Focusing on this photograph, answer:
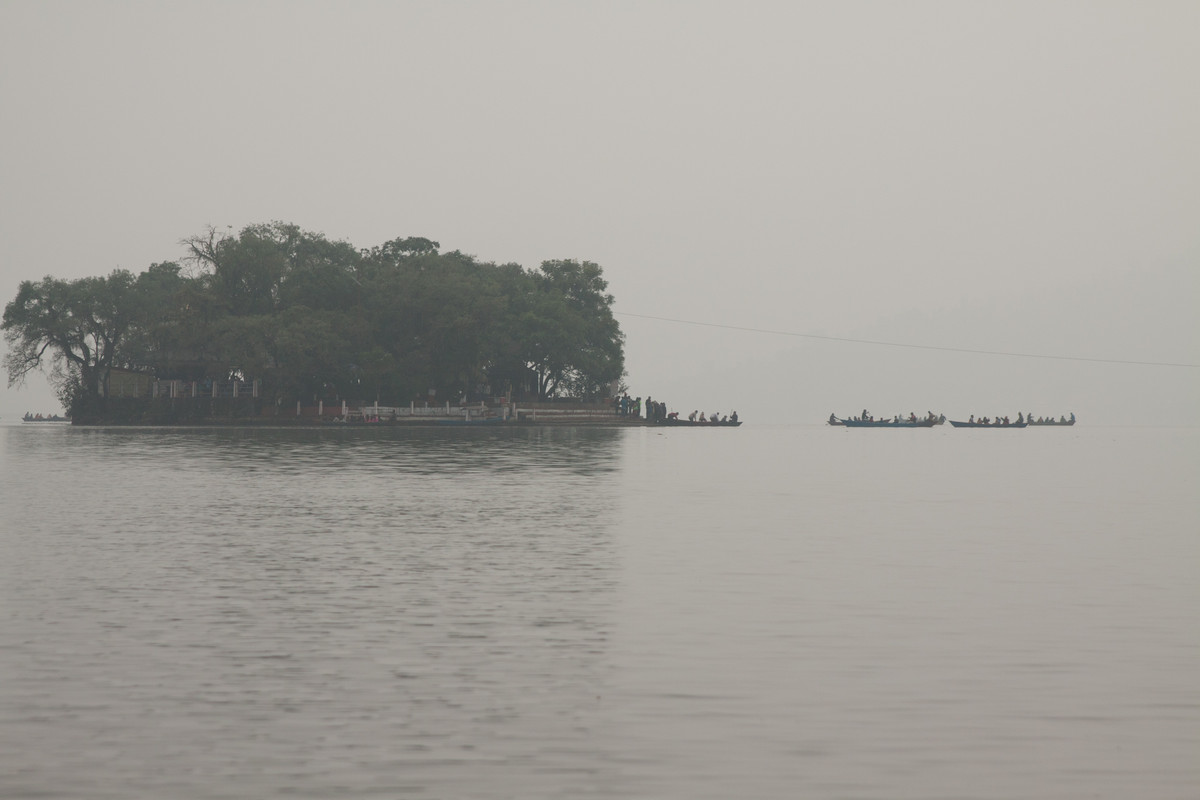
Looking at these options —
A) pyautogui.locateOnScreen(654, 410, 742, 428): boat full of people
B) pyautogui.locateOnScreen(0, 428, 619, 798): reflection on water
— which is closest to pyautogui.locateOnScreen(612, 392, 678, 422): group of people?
pyautogui.locateOnScreen(654, 410, 742, 428): boat full of people

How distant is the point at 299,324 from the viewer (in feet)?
353

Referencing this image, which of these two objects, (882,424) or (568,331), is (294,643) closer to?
(568,331)

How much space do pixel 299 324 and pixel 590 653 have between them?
98.8m

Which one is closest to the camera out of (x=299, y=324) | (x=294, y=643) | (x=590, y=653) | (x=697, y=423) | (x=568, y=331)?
(x=590, y=653)

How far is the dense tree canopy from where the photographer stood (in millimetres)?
109125

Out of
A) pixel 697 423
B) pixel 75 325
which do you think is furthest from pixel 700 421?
pixel 75 325

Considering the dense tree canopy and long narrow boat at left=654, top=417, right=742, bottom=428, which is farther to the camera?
long narrow boat at left=654, top=417, right=742, bottom=428

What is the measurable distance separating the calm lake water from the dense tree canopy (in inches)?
3193

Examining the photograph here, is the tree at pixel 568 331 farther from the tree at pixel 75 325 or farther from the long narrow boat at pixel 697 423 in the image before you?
the tree at pixel 75 325

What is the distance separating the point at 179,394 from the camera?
119 m

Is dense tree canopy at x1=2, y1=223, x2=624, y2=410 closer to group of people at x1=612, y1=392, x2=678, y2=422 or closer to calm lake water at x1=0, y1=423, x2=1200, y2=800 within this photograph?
group of people at x1=612, y1=392, x2=678, y2=422

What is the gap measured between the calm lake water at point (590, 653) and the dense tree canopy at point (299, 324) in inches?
3193

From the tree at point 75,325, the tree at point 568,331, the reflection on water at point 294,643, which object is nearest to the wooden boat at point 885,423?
the tree at point 568,331

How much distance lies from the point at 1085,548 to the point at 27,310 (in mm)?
114871
